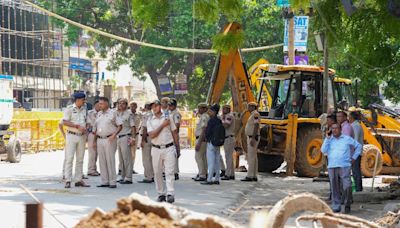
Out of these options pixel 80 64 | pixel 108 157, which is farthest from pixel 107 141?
pixel 80 64

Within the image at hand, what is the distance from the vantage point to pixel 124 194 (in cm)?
1661

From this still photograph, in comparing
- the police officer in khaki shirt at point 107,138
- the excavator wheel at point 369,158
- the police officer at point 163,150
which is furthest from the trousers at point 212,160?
the police officer at point 163,150

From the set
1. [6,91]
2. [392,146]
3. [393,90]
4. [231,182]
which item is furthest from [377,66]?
[393,90]

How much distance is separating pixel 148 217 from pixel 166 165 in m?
9.98

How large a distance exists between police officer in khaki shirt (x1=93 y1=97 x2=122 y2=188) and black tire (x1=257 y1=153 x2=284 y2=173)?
327 inches

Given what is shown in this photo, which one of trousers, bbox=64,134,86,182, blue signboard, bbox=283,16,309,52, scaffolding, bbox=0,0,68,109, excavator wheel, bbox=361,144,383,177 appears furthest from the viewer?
scaffolding, bbox=0,0,68,109

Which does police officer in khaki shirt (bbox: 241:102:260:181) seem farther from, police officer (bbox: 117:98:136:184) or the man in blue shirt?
the man in blue shirt

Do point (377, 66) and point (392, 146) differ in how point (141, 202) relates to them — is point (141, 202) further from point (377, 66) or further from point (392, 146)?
point (392, 146)

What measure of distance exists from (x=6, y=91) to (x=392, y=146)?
36.3 feet

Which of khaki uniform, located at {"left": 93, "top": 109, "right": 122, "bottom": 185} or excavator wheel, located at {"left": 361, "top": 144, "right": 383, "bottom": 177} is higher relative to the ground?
khaki uniform, located at {"left": 93, "top": 109, "right": 122, "bottom": 185}

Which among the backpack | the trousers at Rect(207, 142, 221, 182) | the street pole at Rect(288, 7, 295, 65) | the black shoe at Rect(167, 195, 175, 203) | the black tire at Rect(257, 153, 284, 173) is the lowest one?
the black tire at Rect(257, 153, 284, 173)

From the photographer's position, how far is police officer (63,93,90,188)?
57.2ft

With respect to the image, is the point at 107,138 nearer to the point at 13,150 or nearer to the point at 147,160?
the point at 147,160

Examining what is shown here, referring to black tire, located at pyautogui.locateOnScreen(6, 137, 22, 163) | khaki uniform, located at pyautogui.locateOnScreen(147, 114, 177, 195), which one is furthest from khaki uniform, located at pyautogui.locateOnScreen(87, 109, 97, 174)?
black tire, located at pyautogui.locateOnScreen(6, 137, 22, 163)
